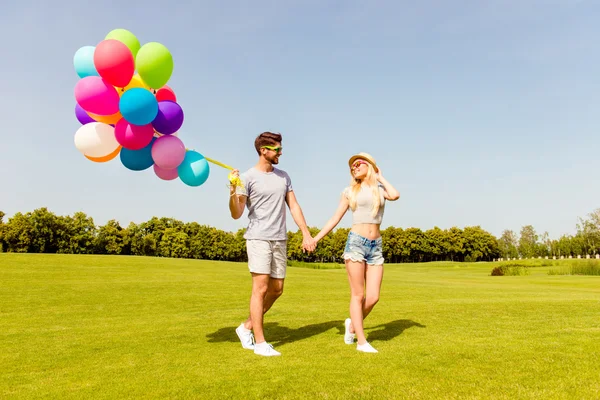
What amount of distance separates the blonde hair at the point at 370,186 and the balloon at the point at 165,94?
319cm

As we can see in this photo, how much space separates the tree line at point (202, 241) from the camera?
75.0 m

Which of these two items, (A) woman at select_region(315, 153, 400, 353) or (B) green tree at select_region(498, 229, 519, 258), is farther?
(B) green tree at select_region(498, 229, 519, 258)

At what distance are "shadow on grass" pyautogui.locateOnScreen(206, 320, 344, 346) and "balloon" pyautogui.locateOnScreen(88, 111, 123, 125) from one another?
11.9 feet

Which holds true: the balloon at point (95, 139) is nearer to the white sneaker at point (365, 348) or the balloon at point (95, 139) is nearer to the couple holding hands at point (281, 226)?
the couple holding hands at point (281, 226)

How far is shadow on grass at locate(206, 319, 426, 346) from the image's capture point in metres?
6.50

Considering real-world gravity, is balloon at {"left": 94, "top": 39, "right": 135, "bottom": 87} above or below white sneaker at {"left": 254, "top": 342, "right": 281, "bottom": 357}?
above

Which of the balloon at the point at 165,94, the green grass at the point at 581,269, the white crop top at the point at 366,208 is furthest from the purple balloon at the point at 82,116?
the green grass at the point at 581,269

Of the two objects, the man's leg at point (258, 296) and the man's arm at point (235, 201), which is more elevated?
the man's arm at point (235, 201)

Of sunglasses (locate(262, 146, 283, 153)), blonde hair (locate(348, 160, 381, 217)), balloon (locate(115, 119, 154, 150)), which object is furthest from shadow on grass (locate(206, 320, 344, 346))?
balloon (locate(115, 119, 154, 150))

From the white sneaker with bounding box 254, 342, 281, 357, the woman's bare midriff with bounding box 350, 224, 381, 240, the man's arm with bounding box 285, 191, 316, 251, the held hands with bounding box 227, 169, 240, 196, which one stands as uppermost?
the held hands with bounding box 227, 169, 240, 196

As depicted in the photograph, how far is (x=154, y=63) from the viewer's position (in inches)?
256

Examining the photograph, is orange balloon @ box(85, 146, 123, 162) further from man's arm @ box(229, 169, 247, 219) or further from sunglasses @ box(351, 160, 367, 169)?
sunglasses @ box(351, 160, 367, 169)

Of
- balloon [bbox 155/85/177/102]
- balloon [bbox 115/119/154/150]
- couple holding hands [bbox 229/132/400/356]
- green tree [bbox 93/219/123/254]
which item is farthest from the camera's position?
green tree [bbox 93/219/123/254]

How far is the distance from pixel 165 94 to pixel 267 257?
3.26 m
